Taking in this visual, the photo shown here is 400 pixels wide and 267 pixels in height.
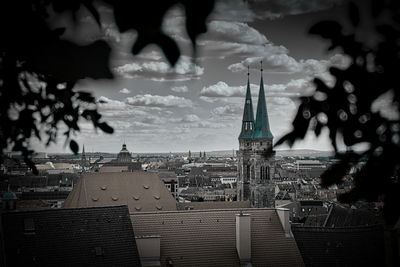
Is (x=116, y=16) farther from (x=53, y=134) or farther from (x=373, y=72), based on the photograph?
(x=53, y=134)

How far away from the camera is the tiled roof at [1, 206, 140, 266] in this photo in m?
15.5

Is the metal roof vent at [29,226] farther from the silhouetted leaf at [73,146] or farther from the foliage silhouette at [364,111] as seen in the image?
the foliage silhouette at [364,111]

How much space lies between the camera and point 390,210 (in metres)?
2.37

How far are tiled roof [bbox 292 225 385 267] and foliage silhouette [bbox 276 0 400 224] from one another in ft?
55.6

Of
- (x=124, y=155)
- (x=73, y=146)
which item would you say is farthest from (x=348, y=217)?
(x=124, y=155)

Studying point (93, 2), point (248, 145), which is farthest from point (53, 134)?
point (248, 145)

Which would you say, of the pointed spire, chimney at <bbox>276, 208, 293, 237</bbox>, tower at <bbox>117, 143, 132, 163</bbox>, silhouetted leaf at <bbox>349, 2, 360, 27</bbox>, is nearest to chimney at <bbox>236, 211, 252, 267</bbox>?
chimney at <bbox>276, 208, 293, 237</bbox>

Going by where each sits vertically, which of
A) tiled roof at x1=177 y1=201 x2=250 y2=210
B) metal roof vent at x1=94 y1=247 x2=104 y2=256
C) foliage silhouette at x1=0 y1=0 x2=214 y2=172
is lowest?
tiled roof at x1=177 y1=201 x2=250 y2=210

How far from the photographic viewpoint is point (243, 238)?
18.6m

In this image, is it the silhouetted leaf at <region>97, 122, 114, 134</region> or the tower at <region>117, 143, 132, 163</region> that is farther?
the tower at <region>117, 143, 132, 163</region>

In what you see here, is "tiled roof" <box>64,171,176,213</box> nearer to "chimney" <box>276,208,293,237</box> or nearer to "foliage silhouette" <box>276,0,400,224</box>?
"chimney" <box>276,208,293,237</box>

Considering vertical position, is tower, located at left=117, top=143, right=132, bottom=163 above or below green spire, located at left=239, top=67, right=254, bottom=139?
below

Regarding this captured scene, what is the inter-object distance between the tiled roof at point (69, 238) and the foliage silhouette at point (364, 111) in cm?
1438

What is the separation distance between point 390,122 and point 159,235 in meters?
16.6
